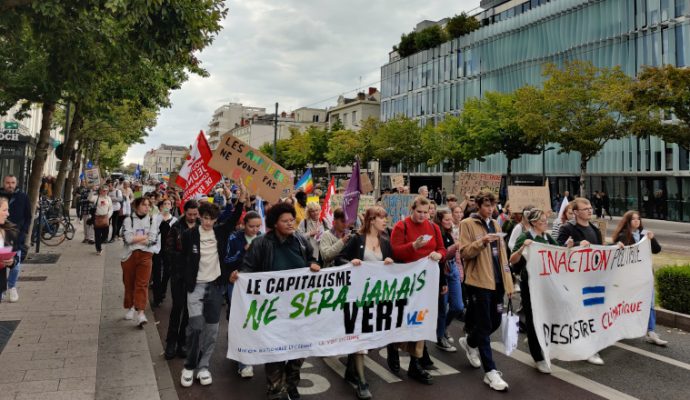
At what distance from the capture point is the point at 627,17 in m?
33.9

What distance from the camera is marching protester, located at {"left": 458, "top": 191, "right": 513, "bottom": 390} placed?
4.98 m

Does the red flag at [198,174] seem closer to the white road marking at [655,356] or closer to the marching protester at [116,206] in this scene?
the white road marking at [655,356]

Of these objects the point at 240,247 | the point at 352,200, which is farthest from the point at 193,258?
the point at 352,200

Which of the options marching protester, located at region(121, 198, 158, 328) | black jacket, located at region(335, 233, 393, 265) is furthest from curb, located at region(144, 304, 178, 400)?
black jacket, located at region(335, 233, 393, 265)

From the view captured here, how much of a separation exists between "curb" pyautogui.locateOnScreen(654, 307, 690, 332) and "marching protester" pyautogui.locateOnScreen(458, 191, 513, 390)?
3615 millimetres

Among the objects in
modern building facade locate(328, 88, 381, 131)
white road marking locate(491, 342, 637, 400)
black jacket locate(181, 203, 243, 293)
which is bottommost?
white road marking locate(491, 342, 637, 400)

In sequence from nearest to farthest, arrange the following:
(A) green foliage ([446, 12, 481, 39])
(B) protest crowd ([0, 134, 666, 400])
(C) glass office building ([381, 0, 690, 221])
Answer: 1. (B) protest crowd ([0, 134, 666, 400])
2. (C) glass office building ([381, 0, 690, 221])
3. (A) green foliage ([446, 12, 481, 39])

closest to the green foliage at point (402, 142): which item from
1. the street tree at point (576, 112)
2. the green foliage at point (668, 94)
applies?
the street tree at point (576, 112)

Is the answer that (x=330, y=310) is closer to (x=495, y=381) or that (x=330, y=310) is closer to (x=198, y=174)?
(x=495, y=381)

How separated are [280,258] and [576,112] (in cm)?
2616

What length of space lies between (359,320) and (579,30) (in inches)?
1577

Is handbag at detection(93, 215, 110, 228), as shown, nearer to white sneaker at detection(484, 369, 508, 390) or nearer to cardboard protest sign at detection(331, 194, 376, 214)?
cardboard protest sign at detection(331, 194, 376, 214)

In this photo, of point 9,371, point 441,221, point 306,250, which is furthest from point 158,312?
point 441,221

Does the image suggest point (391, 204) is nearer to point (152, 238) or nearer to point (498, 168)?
point (152, 238)
